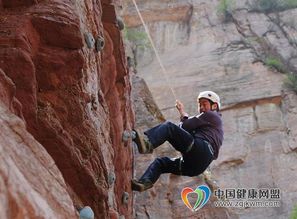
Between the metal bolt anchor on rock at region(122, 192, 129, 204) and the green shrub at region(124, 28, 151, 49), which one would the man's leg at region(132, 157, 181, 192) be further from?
the green shrub at region(124, 28, 151, 49)

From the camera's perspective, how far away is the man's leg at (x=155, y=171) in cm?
794

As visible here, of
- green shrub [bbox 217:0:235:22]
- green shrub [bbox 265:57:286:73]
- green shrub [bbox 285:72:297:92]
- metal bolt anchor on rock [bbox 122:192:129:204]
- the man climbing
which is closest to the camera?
the man climbing

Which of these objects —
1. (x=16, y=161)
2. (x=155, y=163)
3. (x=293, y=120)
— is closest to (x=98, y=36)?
(x=155, y=163)

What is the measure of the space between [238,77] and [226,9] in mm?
4276

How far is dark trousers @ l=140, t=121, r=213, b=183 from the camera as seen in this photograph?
7.49 metres

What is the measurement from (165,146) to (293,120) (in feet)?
22.7

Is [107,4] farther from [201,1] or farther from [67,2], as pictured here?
[201,1]

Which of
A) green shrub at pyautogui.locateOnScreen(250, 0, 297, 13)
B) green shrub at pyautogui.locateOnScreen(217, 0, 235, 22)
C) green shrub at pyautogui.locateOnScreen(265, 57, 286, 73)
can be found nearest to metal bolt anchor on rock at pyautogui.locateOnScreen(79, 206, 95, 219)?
green shrub at pyautogui.locateOnScreen(265, 57, 286, 73)

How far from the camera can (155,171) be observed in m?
8.02

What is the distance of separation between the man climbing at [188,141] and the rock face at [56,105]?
2.27ft

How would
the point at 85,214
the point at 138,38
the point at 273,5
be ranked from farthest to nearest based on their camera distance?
the point at 138,38 → the point at 273,5 → the point at 85,214

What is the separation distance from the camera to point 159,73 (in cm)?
2100

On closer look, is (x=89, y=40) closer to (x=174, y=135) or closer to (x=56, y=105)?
(x=56, y=105)

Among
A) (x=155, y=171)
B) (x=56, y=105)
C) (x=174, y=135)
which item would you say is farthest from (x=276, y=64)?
(x=56, y=105)
